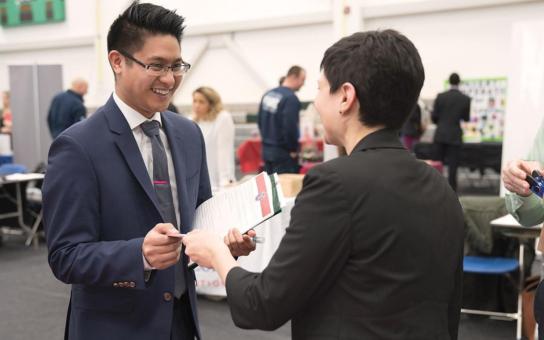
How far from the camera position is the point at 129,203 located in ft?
4.41

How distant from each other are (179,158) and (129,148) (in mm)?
169

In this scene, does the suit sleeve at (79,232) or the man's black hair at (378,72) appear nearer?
the man's black hair at (378,72)

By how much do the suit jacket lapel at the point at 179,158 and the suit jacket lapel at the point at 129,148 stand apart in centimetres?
10

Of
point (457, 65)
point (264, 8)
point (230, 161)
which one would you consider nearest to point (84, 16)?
point (264, 8)

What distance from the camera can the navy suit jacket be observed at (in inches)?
50.2

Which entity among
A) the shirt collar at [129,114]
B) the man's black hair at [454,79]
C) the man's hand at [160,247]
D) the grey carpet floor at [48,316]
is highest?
the man's black hair at [454,79]

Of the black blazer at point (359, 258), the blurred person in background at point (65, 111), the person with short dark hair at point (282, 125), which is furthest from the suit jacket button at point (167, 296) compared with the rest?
the blurred person in background at point (65, 111)

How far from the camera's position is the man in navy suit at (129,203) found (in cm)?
128

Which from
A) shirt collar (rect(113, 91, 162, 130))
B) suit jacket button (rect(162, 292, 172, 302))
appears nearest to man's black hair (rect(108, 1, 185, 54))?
shirt collar (rect(113, 91, 162, 130))

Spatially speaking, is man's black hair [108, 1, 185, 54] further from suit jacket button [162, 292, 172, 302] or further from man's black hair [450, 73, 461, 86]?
man's black hair [450, 73, 461, 86]

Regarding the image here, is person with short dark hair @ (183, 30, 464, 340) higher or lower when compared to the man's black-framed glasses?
lower

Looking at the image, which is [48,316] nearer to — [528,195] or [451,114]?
[528,195]

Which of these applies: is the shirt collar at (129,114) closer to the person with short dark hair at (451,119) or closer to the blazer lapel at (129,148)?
the blazer lapel at (129,148)

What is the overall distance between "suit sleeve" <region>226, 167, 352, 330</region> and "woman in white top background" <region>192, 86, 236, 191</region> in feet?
12.6
